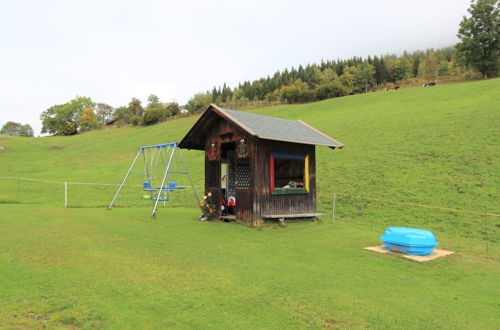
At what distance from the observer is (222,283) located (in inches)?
247

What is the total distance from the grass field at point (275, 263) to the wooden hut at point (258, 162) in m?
0.97

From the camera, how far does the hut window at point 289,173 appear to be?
13.9 metres

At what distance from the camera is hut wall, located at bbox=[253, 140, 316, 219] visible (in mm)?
13227

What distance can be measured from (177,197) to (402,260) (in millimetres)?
15528

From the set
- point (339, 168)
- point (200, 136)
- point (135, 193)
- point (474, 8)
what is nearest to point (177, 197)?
point (135, 193)

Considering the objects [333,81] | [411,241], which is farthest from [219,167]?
[333,81]

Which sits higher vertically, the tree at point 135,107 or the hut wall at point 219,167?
the tree at point 135,107

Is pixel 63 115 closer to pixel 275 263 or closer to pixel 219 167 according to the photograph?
pixel 219 167

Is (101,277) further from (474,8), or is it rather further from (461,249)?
(474,8)

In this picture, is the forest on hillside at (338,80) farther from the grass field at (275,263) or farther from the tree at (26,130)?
the tree at (26,130)

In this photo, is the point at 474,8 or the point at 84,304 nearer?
the point at 84,304

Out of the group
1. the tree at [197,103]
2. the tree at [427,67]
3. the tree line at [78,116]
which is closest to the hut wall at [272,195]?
the tree at [197,103]

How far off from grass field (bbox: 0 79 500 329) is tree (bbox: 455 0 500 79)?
40.4m

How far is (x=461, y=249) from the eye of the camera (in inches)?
410
